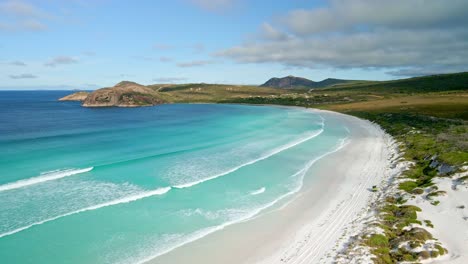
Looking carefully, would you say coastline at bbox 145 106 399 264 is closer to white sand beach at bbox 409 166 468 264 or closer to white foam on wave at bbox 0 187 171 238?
white sand beach at bbox 409 166 468 264

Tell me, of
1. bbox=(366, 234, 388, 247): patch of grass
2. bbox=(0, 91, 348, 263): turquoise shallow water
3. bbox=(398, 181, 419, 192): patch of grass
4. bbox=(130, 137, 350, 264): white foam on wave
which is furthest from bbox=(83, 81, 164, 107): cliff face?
bbox=(366, 234, 388, 247): patch of grass

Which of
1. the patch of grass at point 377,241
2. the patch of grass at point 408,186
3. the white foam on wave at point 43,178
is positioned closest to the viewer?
the patch of grass at point 377,241

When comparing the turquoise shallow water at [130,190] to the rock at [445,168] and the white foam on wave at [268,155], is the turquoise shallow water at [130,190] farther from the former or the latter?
the rock at [445,168]

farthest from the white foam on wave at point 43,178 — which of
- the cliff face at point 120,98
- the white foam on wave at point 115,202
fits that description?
the cliff face at point 120,98

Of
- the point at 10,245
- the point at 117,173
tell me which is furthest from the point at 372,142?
the point at 10,245

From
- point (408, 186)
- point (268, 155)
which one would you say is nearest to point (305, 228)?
point (408, 186)
